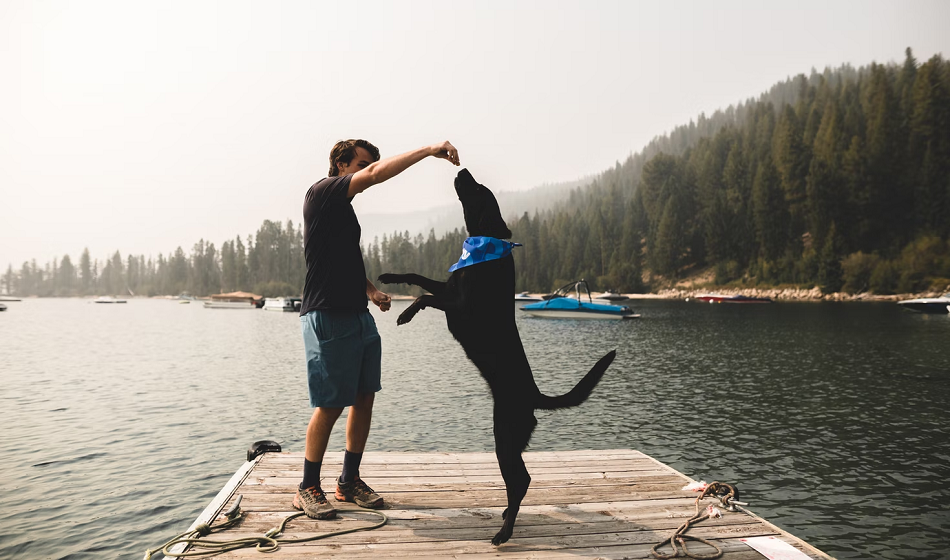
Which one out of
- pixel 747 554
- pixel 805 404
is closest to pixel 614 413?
pixel 805 404

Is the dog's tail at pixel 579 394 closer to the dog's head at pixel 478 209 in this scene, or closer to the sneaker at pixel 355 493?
the dog's head at pixel 478 209

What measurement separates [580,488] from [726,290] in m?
102

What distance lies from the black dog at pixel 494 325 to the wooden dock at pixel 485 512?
425mm

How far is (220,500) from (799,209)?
356ft

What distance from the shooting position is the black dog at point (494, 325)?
349 centimetres

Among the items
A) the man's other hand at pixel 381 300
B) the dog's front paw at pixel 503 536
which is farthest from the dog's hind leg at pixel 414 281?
the dog's front paw at pixel 503 536

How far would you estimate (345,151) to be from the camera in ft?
13.5

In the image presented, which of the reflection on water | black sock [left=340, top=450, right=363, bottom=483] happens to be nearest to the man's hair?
black sock [left=340, top=450, right=363, bottom=483]

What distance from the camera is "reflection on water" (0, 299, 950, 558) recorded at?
721 centimetres

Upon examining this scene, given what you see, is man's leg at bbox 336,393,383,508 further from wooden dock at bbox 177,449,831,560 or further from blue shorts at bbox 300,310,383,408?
blue shorts at bbox 300,310,383,408

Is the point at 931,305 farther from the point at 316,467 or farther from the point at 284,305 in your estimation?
the point at 284,305

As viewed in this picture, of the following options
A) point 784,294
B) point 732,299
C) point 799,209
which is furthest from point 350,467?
point 799,209

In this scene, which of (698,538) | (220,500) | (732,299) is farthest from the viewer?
(732,299)

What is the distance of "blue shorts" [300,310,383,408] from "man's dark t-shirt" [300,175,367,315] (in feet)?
0.29
